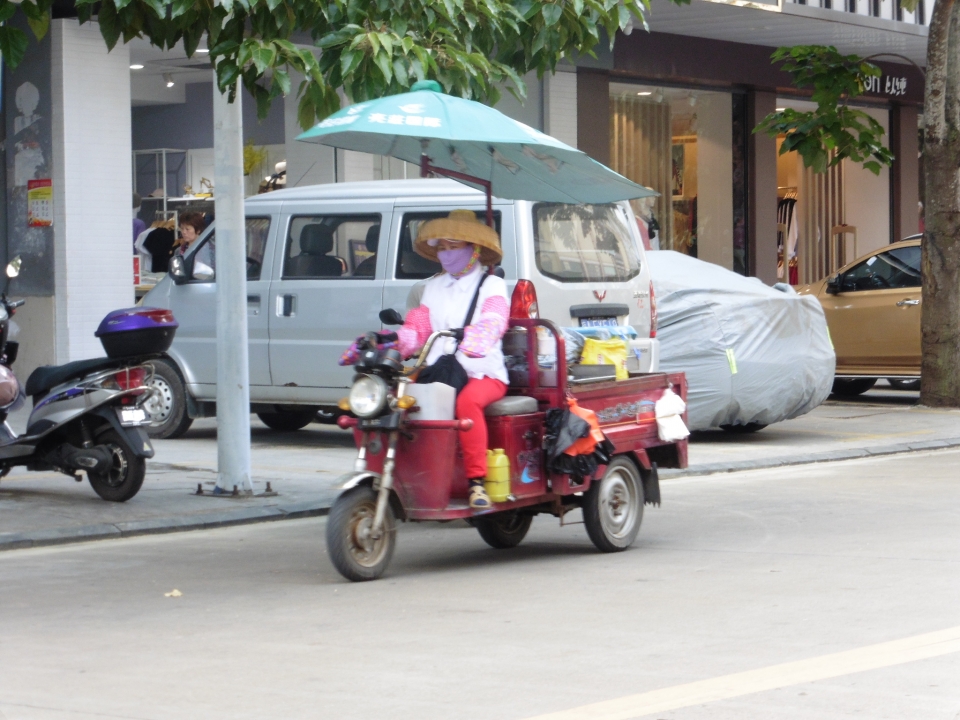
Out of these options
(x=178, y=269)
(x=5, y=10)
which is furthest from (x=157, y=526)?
(x=178, y=269)

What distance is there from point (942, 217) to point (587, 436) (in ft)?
32.1

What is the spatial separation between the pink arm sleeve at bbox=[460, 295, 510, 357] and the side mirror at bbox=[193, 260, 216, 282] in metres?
6.00

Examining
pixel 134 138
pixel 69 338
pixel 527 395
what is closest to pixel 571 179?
pixel 527 395

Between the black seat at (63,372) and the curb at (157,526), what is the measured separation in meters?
1.11

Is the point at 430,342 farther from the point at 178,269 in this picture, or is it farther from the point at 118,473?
the point at 178,269

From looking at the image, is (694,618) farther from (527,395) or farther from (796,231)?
(796,231)

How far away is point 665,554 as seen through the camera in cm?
776

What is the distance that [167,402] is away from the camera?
42.8 ft

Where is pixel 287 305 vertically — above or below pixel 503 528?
above

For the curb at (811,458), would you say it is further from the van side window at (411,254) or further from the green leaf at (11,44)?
the green leaf at (11,44)

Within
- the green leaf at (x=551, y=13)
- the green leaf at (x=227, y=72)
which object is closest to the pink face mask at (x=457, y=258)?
the green leaf at (x=227, y=72)

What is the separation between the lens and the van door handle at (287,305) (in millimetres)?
12352

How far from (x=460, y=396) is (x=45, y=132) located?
9.32 meters

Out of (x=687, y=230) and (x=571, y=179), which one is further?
(x=687, y=230)
